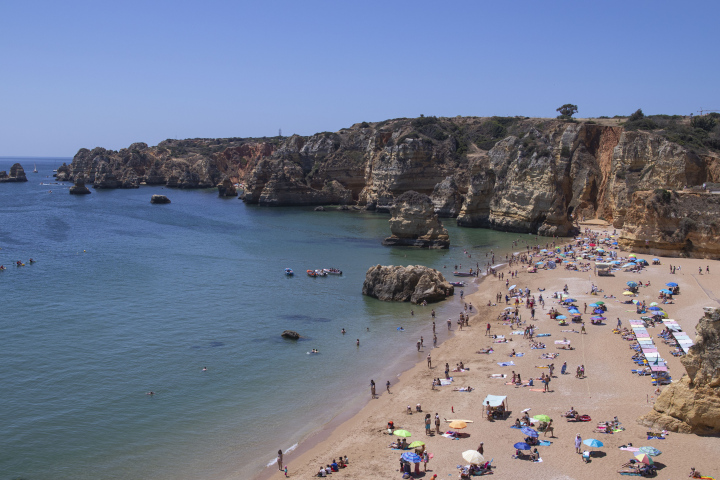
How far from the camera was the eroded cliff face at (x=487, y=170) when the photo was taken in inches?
2395

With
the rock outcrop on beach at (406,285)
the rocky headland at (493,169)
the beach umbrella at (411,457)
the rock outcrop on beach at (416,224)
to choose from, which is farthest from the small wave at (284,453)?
the rocky headland at (493,169)

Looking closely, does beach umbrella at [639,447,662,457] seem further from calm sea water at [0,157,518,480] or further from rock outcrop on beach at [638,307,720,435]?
calm sea water at [0,157,518,480]

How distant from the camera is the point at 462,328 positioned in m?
32.3

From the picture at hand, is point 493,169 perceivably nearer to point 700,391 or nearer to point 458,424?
point 458,424

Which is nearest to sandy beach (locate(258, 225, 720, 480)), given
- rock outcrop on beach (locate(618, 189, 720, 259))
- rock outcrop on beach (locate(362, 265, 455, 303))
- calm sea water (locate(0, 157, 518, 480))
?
calm sea water (locate(0, 157, 518, 480))

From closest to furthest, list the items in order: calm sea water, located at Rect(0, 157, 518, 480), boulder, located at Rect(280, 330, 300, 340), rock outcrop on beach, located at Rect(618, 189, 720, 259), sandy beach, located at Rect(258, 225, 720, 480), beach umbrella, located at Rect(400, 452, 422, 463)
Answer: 1. beach umbrella, located at Rect(400, 452, 422, 463)
2. sandy beach, located at Rect(258, 225, 720, 480)
3. calm sea water, located at Rect(0, 157, 518, 480)
4. boulder, located at Rect(280, 330, 300, 340)
5. rock outcrop on beach, located at Rect(618, 189, 720, 259)

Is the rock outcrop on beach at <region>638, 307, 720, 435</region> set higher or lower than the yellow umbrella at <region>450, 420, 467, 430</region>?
higher

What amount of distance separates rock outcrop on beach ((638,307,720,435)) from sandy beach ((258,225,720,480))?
0.49m

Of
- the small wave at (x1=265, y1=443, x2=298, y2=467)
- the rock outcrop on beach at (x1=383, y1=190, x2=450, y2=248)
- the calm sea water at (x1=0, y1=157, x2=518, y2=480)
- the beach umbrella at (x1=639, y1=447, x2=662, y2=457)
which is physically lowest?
the small wave at (x1=265, y1=443, x2=298, y2=467)

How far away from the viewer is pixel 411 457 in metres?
16.6

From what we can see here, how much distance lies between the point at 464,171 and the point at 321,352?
216ft

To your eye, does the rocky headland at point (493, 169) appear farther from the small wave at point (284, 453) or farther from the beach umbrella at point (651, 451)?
the small wave at point (284, 453)

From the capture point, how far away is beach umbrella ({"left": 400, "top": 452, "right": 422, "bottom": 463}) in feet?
54.1

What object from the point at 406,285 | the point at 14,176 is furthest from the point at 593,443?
the point at 14,176
